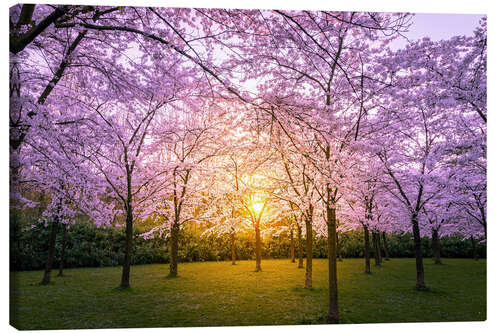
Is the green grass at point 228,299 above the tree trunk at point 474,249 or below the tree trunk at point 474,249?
below

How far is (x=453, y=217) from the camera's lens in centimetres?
478

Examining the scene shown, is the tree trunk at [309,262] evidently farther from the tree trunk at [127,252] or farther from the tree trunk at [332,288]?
the tree trunk at [127,252]

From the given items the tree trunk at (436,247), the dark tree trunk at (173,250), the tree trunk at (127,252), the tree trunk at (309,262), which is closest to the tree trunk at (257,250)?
the tree trunk at (309,262)

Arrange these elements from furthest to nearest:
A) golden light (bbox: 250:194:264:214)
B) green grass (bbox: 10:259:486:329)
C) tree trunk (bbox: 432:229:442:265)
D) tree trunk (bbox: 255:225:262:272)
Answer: golden light (bbox: 250:194:264:214) → tree trunk (bbox: 255:225:262:272) → tree trunk (bbox: 432:229:442:265) → green grass (bbox: 10:259:486:329)

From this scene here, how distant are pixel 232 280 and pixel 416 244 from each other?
3.21 m

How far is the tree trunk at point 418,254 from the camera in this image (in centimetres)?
457

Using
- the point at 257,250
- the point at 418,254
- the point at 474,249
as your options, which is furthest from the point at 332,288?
the point at 257,250

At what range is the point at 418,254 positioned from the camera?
5.00 metres

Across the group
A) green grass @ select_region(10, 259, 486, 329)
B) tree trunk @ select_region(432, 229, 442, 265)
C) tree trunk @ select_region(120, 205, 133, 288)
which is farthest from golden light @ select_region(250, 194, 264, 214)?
tree trunk @ select_region(432, 229, 442, 265)

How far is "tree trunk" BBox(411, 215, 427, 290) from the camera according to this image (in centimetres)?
457

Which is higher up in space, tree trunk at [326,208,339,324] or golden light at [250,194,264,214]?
golden light at [250,194,264,214]

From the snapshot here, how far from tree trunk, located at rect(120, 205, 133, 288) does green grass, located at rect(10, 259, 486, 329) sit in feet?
0.32

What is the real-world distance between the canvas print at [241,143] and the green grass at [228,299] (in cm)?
3

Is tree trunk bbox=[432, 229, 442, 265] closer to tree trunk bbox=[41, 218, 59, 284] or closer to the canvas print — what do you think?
the canvas print
